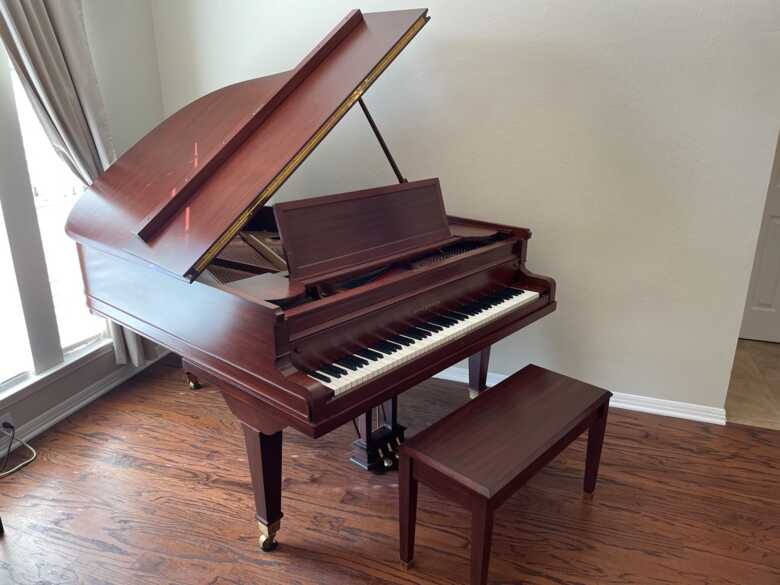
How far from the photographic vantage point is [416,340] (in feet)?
6.00

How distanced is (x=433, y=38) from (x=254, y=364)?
71.7 inches

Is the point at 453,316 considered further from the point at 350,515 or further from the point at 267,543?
the point at 267,543

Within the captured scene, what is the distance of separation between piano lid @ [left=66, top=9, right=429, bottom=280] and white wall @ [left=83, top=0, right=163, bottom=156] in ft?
2.70

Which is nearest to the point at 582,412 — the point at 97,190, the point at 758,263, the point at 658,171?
the point at 658,171

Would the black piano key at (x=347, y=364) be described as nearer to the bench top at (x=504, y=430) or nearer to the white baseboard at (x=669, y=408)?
the bench top at (x=504, y=430)

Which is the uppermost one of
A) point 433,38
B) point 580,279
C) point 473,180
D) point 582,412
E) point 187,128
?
point 433,38

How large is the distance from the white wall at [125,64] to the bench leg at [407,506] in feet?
7.52

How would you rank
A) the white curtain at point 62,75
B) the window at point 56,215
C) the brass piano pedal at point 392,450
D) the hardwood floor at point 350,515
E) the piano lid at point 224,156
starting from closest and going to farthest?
1. the piano lid at point 224,156
2. the hardwood floor at point 350,515
3. the white curtain at point 62,75
4. the brass piano pedal at point 392,450
5. the window at point 56,215

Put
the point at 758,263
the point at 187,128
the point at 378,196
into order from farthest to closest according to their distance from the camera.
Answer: the point at 758,263, the point at 187,128, the point at 378,196

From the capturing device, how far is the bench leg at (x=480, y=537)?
4.95ft

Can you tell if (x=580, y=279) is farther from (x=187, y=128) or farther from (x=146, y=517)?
(x=146, y=517)

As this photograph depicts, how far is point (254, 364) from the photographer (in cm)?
155

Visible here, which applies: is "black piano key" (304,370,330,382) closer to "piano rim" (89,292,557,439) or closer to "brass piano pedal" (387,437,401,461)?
"piano rim" (89,292,557,439)

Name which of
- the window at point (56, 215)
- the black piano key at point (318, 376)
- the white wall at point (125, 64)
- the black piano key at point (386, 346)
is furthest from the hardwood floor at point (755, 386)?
the white wall at point (125, 64)
